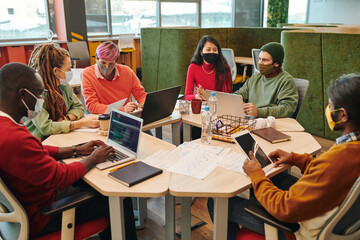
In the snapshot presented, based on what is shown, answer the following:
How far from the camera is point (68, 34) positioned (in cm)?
653

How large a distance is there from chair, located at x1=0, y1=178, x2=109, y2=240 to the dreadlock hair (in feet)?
3.01

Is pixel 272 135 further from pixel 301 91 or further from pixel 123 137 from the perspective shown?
pixel 123 137

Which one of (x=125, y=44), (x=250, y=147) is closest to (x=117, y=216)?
(x=250, y=147)

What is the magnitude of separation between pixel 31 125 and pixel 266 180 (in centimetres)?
160

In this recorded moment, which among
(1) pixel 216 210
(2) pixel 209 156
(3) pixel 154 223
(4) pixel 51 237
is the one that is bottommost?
(3) pixel 154 223

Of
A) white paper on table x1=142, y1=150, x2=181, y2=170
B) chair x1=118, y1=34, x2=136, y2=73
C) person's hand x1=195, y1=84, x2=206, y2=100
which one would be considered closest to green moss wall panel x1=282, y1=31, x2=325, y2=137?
person's hand x1=195, y1=84, x2=206, y2=100

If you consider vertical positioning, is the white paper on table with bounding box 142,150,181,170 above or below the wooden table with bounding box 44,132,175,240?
above

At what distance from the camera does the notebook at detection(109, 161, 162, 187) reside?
1505mm

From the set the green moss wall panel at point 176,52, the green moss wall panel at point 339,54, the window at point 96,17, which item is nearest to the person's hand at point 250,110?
the green moss wall panel at point 339,54

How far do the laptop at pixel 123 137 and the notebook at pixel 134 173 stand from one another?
0.34 ft

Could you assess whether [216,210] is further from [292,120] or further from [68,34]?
[68,34]

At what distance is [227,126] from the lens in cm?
215

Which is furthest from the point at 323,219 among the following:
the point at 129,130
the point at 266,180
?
the point at 129,130

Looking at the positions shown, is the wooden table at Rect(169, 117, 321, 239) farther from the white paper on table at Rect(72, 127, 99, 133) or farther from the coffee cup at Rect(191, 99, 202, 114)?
the coffee cup at Rect(191, 99, 202, 114)
